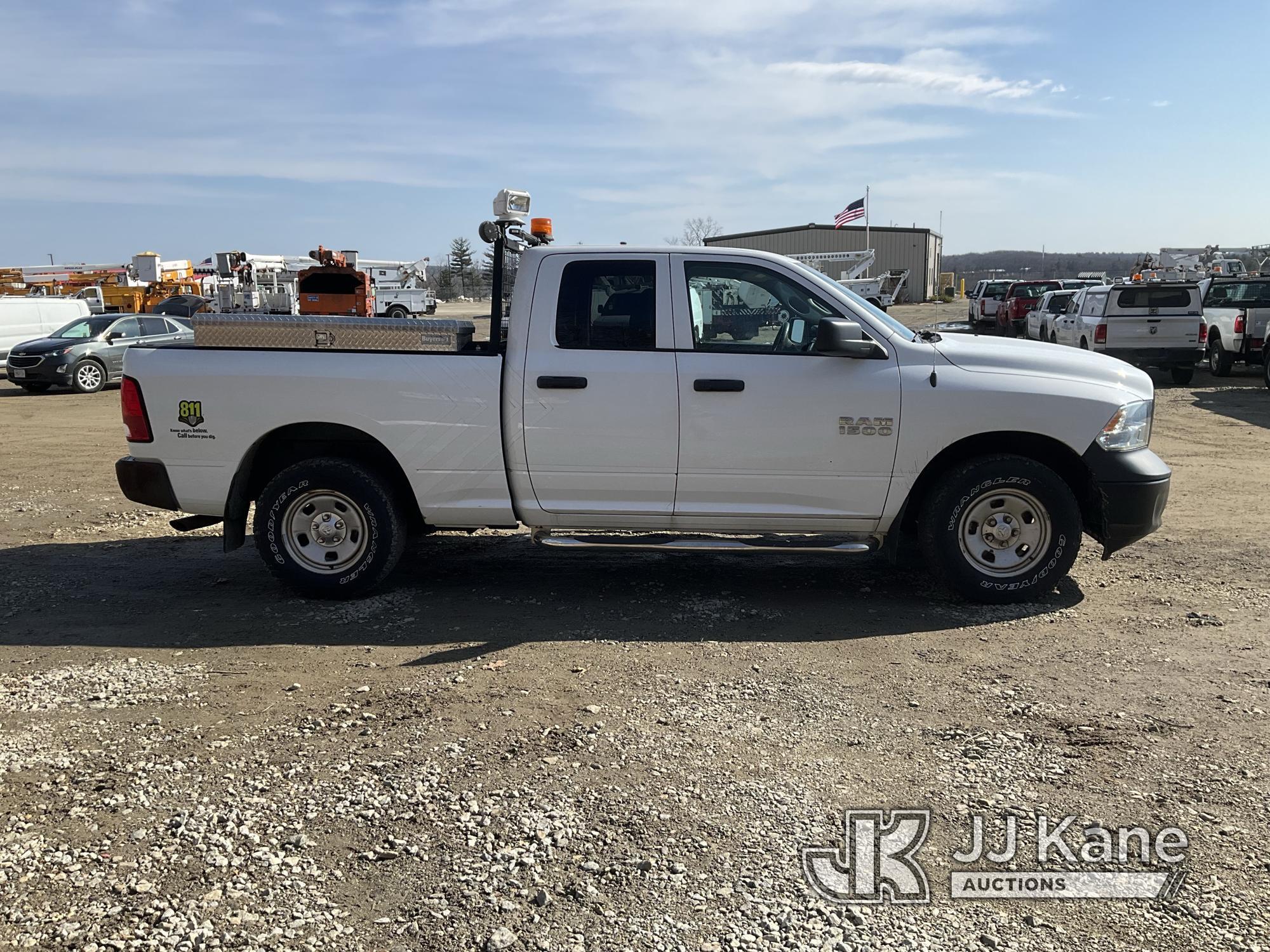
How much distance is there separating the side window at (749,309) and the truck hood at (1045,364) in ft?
2.62

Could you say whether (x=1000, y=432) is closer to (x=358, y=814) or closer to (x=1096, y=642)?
(x=1096, y=642)

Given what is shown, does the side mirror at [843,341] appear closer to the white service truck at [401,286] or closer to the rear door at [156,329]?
the rear door at [156,329]

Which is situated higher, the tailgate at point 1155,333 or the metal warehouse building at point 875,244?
the metal warehouse building at point 875,244

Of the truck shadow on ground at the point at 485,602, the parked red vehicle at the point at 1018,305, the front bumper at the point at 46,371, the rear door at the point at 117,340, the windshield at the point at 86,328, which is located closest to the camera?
the truck shadow on ground at the point at 485,602

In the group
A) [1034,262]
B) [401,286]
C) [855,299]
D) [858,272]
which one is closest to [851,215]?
[858,272]

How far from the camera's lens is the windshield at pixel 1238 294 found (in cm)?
1972

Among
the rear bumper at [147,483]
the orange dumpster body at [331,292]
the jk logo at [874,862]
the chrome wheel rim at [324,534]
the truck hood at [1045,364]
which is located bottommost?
the jk logo at [874,862]

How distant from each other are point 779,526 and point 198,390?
11.5 ft

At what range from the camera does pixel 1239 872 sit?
3.29 meters

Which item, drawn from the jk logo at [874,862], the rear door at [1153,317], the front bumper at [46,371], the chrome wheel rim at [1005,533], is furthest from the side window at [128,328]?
the jk logo at [874,862]

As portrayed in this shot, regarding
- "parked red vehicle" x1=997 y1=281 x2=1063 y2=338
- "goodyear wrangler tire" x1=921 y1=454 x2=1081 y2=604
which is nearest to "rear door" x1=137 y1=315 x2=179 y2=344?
"goodyear wrangler tire" x1=921 y1=454 x2=1081 y2=604

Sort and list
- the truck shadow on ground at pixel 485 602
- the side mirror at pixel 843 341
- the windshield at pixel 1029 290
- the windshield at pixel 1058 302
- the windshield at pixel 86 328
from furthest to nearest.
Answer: the windshield at pixel 1029 290 → the windshield at pixel 1058 302 → the windshield at pixel 86 328 → the truck shadow on ground at pixel 485 602 → the side mirror at pixel 843 341

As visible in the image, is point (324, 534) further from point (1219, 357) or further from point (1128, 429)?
point (1219, 357)

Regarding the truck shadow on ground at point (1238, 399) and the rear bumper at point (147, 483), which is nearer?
the rear bumper at point (147, 483)
